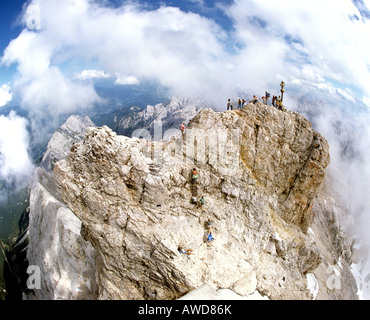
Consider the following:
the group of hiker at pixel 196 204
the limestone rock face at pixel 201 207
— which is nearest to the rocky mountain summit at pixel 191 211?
the limestone rock face at pixel 201 207

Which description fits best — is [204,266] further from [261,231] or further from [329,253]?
[329,253]

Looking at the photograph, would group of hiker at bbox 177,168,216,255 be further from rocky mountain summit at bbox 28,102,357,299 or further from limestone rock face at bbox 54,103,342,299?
limestone rock face at bbox 54,103,342,299

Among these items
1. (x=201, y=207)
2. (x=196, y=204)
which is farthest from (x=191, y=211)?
(x=201, y=207)

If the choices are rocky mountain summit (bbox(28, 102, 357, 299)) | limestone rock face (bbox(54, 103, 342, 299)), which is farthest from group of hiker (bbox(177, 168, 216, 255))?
limestone rock face (bbox(54, 103, 342, 299))

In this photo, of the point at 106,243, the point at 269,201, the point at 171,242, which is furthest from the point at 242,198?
the point at 106,243

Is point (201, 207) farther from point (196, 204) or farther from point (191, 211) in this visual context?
point (191, 211)

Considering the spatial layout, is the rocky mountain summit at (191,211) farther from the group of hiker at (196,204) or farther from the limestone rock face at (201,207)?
the group of hiker at (196,204)
